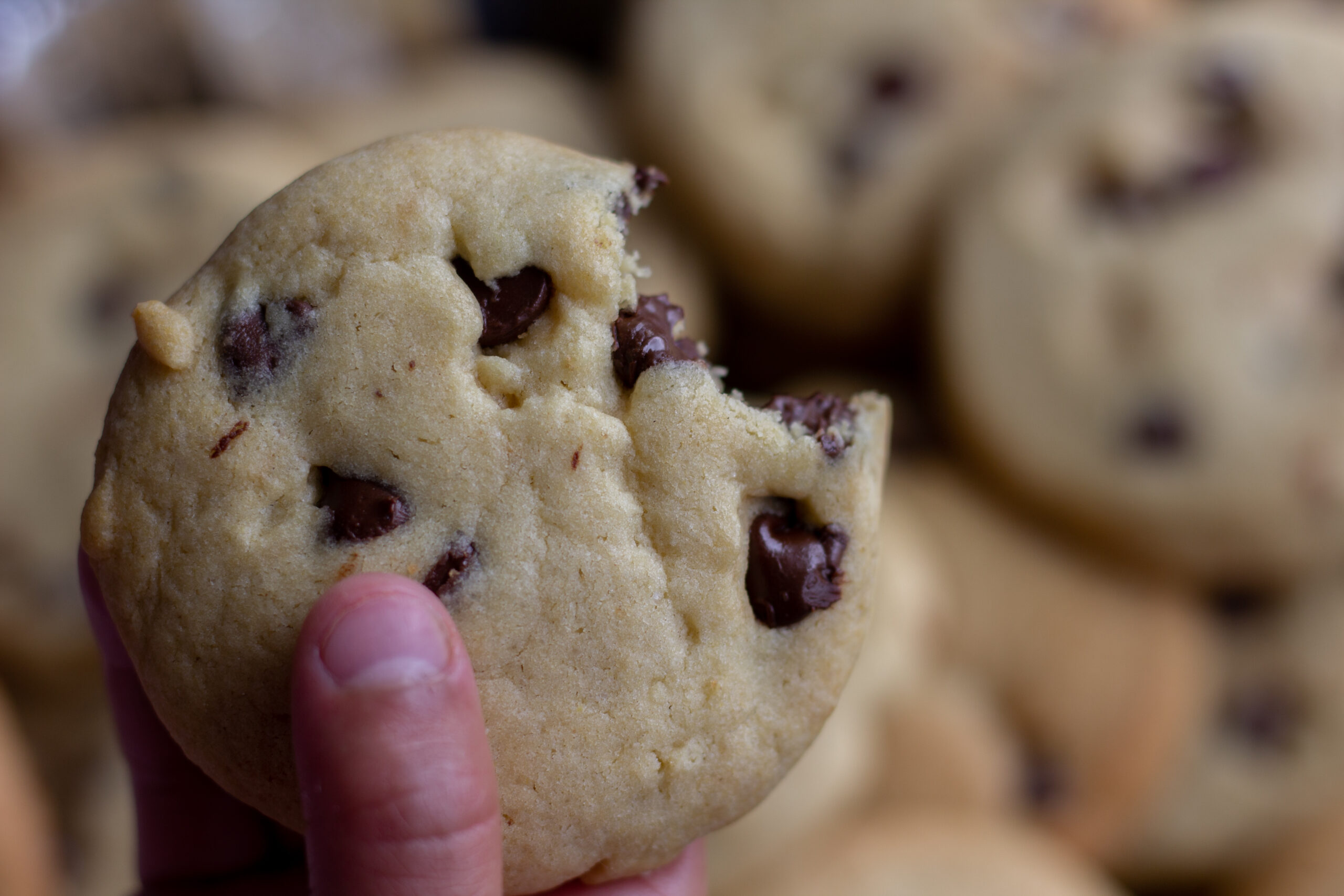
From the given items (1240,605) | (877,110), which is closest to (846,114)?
(877,110)

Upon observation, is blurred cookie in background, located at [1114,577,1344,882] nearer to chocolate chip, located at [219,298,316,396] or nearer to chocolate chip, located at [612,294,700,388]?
chocolate chip, located at [612,294,700,388]

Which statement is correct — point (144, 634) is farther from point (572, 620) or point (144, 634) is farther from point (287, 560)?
point (572, 620)

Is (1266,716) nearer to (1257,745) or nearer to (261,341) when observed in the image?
(1257,745)

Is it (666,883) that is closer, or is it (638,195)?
(638,195)

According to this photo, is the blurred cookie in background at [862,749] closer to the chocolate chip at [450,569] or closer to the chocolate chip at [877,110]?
the chocolate chip at [877,110]

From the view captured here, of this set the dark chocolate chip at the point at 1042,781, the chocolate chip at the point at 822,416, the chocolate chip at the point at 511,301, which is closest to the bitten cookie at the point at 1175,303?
the dark chocolate chip at the point at 1042,781

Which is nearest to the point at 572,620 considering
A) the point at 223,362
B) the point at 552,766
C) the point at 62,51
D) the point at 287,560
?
the point at 552,766
